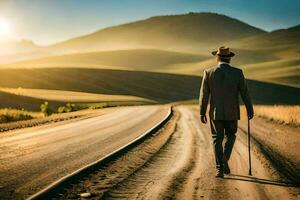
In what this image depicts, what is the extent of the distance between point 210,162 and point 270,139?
6.57 m

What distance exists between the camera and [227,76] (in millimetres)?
9852

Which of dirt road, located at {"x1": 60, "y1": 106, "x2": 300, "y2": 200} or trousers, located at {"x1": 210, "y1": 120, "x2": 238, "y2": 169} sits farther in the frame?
trousers, located at {"x1": 210, "y1": 120, "x2": 238, "y2": 169}

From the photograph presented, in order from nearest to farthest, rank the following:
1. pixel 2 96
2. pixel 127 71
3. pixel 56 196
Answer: pixel 56 196
pixel 2 96
pixel 127 71

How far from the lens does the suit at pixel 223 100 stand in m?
9.76

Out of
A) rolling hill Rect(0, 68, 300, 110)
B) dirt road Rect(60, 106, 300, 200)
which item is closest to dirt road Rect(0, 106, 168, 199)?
dirt road Rect(60, 106, 300, 200)

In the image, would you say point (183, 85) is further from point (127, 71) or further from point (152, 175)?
point (152, 175)

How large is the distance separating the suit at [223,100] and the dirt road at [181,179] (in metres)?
0.58

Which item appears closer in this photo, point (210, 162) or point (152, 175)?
point (152, 175)

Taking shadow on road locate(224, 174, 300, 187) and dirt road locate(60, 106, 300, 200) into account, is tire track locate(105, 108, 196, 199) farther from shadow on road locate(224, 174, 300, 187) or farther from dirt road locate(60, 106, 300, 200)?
shadow on road locate(224, 174, 300, 187)

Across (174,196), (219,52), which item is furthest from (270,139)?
(174,196)

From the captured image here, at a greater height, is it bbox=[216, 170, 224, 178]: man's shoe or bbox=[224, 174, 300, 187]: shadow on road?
bbox=[216, 170, 224, 178]: man's shoe

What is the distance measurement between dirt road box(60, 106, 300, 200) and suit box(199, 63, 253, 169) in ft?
1.89

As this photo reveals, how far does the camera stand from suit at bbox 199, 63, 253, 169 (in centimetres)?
976

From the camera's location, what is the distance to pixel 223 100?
9836 mm
